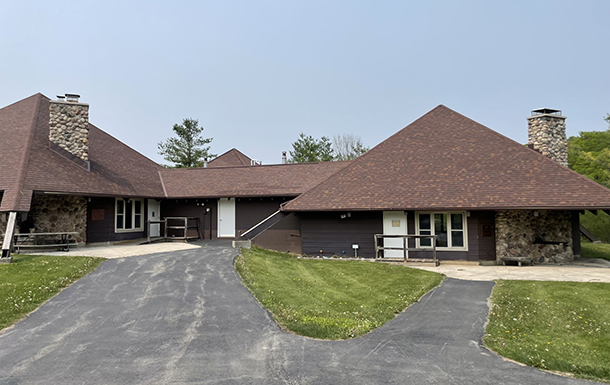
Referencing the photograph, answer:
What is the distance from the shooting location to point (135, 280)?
10070mm

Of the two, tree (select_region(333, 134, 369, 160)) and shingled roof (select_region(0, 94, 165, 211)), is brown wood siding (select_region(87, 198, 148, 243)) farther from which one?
tree (select_region(333, 134, 369, 160))

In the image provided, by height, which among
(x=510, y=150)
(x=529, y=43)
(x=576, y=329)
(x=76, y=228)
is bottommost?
(x=576, y=329)

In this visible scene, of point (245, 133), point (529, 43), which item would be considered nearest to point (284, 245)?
point (529, 43)

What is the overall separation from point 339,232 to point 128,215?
10982 mm

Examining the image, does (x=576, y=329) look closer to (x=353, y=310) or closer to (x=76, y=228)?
(x=353, y=310)

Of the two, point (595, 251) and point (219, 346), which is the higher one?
point (595, 251)

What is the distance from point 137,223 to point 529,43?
930 inches

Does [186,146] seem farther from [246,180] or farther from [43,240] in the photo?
[43,240]

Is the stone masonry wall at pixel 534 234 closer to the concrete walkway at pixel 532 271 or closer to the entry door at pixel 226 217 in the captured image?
the concrete walkway at pixel 532 271

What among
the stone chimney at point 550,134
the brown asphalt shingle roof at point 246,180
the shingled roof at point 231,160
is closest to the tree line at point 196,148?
the shingled roof at point 231,160

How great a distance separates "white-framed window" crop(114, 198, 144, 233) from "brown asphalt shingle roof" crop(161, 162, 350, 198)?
195 cm

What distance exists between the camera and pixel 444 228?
15.3m

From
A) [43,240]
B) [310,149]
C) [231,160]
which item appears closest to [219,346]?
[43,240]

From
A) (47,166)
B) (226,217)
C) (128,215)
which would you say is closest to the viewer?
(47,166)
